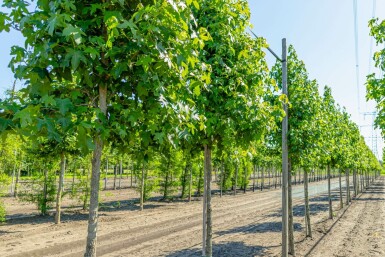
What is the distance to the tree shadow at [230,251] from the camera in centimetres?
1161

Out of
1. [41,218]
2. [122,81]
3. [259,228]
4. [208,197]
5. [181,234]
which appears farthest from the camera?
[41,218]

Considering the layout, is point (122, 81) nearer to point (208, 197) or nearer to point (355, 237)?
point (208, 197)

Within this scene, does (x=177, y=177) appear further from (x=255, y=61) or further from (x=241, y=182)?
(x=255, y=61)

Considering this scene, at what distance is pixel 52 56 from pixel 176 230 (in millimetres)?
13834

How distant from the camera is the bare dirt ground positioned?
1212cm

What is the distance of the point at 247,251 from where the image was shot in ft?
39.5

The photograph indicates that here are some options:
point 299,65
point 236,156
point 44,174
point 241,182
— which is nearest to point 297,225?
point 299,65

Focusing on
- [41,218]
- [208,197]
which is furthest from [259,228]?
[41,218]

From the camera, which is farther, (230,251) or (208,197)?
(230,251)

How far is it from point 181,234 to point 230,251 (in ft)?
12.0

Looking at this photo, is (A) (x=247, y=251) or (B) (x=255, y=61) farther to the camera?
(A) (x=247, y=251)

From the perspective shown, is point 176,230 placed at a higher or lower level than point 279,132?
lower

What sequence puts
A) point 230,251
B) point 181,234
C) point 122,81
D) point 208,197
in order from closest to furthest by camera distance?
point 122,81 < point 208,197 < point 230,251 < point 181,234

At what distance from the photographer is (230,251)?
1209cm
